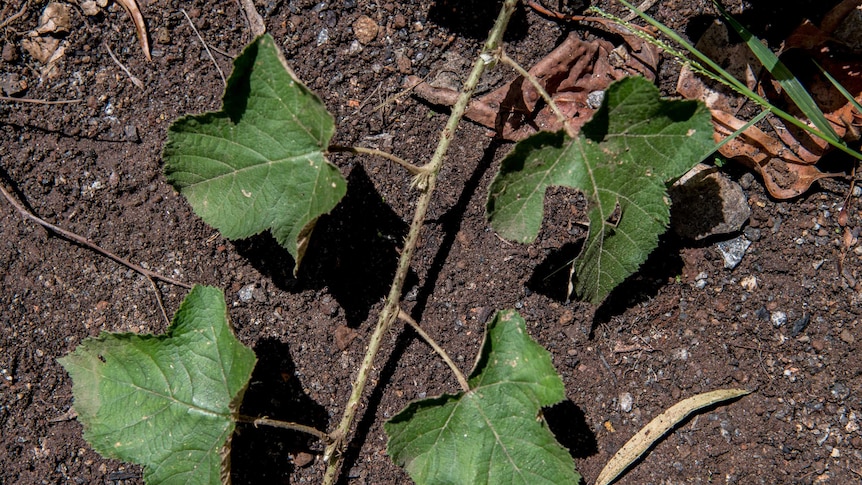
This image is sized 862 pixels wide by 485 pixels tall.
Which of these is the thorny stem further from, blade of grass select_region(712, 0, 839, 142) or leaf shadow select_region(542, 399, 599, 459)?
blade of grass select_region(712, 0, 839, 142)

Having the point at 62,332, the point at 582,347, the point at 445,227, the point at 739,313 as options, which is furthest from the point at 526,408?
the point at 62,332

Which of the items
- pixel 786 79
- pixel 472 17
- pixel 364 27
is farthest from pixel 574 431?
pixel 364 27

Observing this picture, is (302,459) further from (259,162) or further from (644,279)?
(644,279)

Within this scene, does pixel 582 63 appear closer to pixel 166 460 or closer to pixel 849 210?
pixel 849 210

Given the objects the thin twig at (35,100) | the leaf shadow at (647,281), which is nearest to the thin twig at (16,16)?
the thin twig at (35,100)

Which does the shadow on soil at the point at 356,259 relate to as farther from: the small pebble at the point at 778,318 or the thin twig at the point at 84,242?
the small pebble at the point at 778,318

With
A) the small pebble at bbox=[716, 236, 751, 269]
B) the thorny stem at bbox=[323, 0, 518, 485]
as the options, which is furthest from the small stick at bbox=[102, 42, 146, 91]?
the small pebble at bbox=[716, 236, 751, 269]
